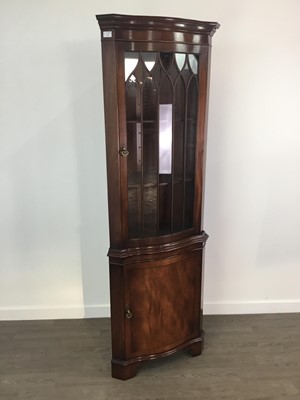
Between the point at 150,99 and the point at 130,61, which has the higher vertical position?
the point at 130,61

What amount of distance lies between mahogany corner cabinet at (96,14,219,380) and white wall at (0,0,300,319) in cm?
50

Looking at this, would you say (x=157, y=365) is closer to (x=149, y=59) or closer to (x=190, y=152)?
(x=190, y=152)

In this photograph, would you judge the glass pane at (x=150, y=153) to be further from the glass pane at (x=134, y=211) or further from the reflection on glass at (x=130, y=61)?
the reflection on glass at (x=130, y=61)

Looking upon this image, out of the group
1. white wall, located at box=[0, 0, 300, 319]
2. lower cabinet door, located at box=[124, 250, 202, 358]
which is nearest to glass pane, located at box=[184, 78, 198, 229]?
lower cabinet door, located at box=[124, 250, 202, 358]

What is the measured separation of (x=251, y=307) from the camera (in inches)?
110

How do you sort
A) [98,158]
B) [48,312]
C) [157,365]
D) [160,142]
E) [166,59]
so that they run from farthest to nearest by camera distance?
1. [48,312]
2. [98,158]
3. [157,365]
4. [160,142]
5. [166,59]

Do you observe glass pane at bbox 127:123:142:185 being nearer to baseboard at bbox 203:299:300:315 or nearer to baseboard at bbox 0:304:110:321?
baseboard at bbox 0:304:110:321

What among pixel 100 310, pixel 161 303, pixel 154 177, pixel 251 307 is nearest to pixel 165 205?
pixel 154 177

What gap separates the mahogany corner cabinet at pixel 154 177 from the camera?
1.78 meters

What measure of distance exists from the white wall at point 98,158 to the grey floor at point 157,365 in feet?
0.56

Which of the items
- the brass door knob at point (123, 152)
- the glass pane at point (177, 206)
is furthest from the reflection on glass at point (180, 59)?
the glass pane at point (177, 206)

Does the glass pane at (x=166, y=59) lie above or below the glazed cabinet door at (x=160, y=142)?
above

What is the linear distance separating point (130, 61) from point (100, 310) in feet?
5.76

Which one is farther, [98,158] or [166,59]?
[98,158]
